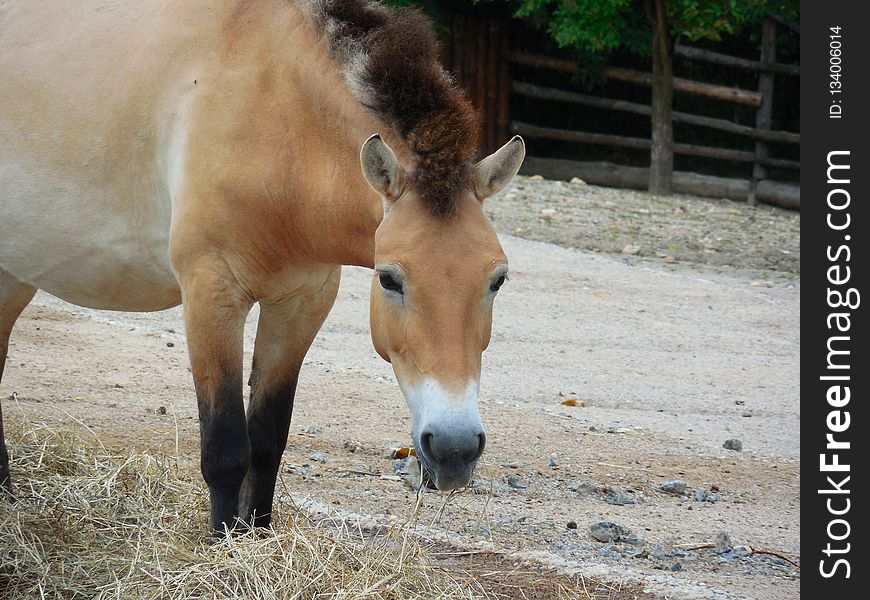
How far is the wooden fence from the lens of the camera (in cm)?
1376

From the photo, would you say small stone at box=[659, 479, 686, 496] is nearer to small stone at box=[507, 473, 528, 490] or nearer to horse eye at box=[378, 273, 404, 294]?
small stone at box=[507, 473, 528, 490]

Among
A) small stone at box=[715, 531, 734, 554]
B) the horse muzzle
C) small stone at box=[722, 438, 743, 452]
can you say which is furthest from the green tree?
the horse muzzle

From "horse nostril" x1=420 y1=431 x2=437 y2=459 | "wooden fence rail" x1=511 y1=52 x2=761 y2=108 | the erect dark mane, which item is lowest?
"horse nostril" x1=420 y1=431 x2=437 y2=459

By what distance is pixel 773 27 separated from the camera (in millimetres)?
13609

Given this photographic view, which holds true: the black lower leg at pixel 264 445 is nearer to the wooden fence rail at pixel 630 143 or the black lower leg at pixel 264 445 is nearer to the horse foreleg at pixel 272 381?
the horse foreleg at pixel 272 381

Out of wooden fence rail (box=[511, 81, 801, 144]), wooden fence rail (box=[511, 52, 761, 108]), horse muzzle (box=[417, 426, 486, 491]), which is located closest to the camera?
horse muzzle (box=[417, 426, 486, 491])

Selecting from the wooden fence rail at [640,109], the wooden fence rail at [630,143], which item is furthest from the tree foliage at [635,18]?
the wooden fence rail at [630,143]

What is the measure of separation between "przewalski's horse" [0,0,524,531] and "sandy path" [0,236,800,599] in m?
0.79

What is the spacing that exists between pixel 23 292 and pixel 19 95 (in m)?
0.86

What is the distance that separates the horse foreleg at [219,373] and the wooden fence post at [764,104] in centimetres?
1166

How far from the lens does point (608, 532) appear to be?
386 cm

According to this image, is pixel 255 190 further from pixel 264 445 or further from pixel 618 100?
pixel 618 100

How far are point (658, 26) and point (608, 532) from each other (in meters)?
9.95

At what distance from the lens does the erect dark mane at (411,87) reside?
2.82 metres
